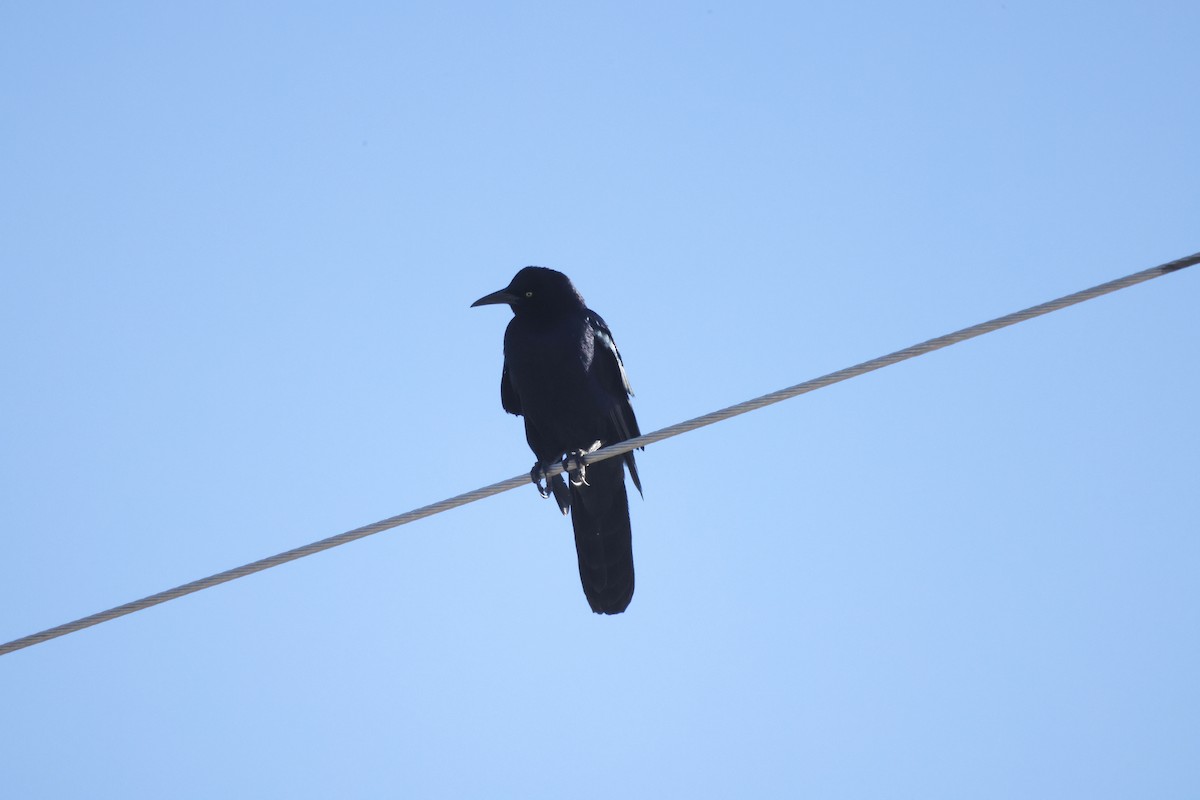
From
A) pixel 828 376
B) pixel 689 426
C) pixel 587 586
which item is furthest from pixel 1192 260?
pixel 587 586

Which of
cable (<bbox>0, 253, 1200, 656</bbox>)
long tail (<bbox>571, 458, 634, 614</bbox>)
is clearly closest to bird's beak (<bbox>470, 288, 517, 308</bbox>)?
long tail (<bbox>571, 458, 634, 614</bbox>)

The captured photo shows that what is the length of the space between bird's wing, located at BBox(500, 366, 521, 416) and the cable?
2852mm

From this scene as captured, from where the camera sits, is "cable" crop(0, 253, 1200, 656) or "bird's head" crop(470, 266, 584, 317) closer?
"cable" crop(0, 253, 1200, 656)

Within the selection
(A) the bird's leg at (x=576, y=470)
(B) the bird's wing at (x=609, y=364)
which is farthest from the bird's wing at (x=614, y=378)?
(A) the bird's leg at (x=576, y=470)

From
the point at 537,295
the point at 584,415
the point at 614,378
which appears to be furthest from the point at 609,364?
the point at 537,295

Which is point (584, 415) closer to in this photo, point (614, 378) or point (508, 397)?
point (614, 378)

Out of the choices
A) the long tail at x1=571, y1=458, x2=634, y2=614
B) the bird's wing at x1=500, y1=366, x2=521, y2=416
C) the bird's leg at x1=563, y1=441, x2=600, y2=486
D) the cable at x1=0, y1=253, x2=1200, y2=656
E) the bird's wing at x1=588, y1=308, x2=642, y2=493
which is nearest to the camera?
the cable at x1=0, y1=253, x2=1200, y2=656

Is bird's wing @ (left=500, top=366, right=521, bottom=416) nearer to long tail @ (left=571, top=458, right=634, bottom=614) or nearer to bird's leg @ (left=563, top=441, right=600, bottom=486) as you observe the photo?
long tail @ (left=571, top=458, right=634, bottom=614)

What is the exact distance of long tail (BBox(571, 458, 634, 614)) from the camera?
22.2 feet

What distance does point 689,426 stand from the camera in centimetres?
450

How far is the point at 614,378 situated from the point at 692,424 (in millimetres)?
2607

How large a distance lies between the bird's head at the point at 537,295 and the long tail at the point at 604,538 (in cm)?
99

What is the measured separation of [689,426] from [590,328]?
2.62 meters

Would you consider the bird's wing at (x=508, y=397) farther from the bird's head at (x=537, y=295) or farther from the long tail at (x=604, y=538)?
the long tail at (x=604, y=538)
